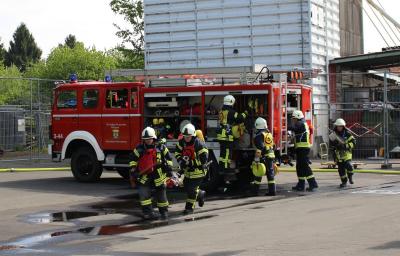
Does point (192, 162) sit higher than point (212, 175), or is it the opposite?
point (192, 162)

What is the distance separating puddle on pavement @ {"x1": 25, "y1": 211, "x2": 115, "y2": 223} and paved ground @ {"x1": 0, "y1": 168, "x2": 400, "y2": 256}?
0.05ft

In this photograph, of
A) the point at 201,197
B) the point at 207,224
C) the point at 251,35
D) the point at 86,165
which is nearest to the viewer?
the point at 207,224

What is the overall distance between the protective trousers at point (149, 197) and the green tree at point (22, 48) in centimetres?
7380

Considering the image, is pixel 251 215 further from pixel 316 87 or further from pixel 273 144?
pixel 316 87

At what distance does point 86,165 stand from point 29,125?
357 inches

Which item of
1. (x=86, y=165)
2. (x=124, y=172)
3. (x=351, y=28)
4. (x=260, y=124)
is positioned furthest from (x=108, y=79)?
(x=351, y=28)

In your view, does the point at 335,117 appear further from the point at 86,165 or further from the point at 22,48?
the point at 22,48

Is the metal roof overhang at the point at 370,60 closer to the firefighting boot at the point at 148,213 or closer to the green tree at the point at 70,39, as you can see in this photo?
the firefighting boot at the point at 148,213

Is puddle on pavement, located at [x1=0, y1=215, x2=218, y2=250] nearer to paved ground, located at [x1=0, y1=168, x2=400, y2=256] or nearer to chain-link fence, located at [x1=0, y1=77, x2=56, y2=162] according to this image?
paved ground, located at [x1=0, y1=168, x2=400, y2=256]

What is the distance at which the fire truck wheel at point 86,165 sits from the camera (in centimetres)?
1548

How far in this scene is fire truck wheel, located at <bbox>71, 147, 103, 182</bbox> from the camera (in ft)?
50.8

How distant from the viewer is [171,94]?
14.4 metres

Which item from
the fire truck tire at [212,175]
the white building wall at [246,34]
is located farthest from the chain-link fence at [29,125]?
the fire truck tire at [212,175]

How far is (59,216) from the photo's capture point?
10.9 m
